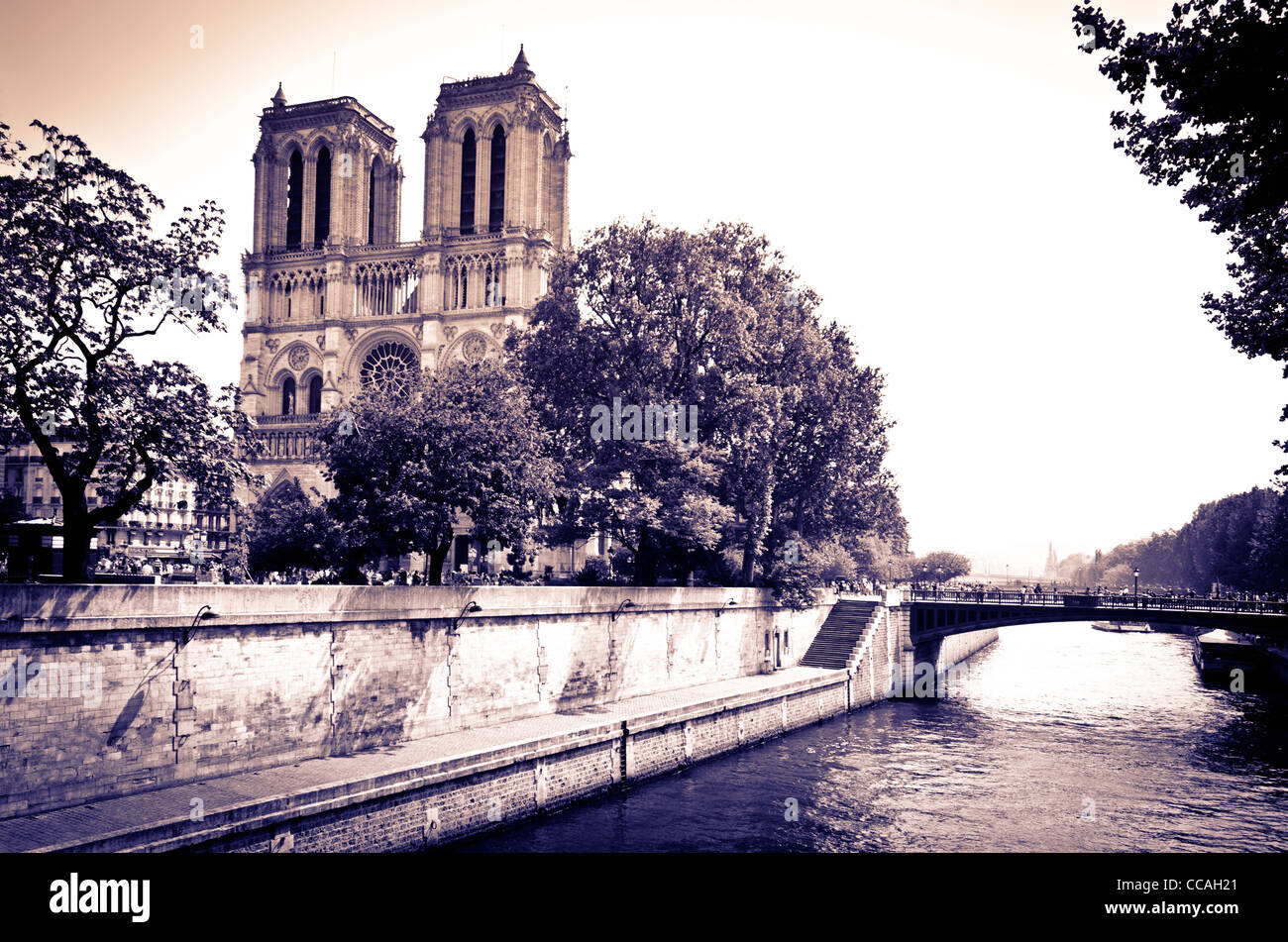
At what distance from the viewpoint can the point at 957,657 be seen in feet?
242

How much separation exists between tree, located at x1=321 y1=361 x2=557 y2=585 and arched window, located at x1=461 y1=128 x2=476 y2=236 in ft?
153

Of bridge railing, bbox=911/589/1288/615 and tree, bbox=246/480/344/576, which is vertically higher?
tree, bbox=246/480/344/576

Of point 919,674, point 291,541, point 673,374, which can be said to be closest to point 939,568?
point 919,674

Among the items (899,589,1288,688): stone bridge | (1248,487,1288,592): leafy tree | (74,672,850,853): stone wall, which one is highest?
(1248,487,1288,592): leafy tree

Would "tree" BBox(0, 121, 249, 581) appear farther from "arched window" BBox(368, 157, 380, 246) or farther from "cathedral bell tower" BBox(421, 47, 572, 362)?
"arched window" BBox(368, 157, 380, 246)

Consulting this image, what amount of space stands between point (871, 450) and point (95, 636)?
40.1m

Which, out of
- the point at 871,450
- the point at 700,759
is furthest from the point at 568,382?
the point at 871,450

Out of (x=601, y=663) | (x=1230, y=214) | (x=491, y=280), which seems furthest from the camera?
(x=491, y=280)

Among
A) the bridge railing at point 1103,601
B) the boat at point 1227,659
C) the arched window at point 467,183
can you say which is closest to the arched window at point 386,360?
the arched window at point 467,183

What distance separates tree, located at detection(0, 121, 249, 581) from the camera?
18359 millimetres

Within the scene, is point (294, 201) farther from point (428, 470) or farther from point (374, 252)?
point (428, 470)

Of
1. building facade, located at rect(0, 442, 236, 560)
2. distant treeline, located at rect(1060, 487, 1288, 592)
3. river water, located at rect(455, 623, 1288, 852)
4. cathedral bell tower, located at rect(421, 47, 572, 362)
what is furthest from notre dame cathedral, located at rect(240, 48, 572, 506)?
distant treeline, located at rect(1060, 487, 1288, 592)

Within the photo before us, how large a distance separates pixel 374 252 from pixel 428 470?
51.4 meters
